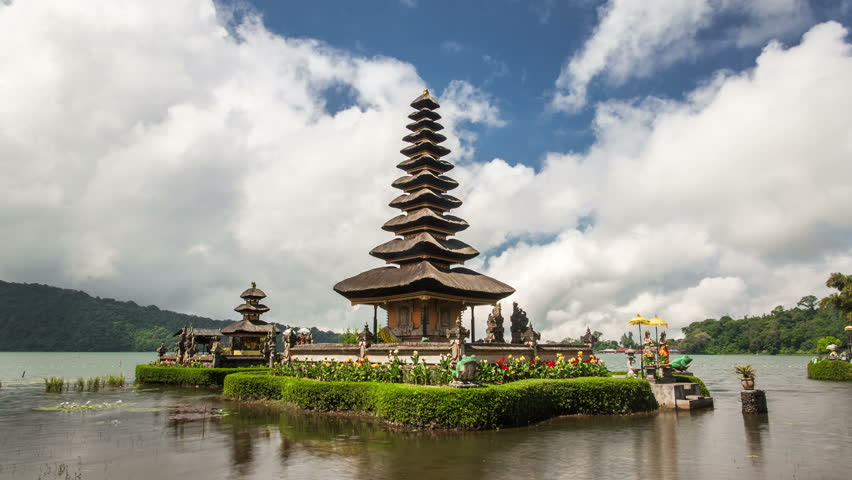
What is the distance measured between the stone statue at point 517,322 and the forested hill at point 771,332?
108953 millimetres

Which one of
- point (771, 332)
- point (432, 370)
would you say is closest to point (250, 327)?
point (432, 370)

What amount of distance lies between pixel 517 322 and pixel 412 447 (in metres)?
17.8

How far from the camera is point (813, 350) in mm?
114250

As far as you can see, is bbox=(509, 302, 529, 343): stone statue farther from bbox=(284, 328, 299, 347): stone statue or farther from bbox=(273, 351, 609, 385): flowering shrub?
bbox=(284, 328, 299, 347): stone statue

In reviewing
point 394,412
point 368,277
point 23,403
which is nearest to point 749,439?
point 394,412

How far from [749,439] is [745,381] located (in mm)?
6531

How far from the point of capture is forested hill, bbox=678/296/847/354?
398 ft

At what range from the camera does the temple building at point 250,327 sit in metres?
48.2

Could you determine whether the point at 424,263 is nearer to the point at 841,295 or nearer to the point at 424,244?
the point at 424,244

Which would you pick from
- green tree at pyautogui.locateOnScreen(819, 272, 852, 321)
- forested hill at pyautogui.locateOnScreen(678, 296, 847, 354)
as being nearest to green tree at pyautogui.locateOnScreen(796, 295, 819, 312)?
forested hill at pyautogui.locateOnScreen(678, 296, 847, 354)

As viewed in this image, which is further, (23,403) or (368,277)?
(368,277)

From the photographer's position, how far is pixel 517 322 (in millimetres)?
31078

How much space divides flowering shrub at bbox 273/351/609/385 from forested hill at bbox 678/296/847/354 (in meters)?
114

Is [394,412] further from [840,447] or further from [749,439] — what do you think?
[840,447]
